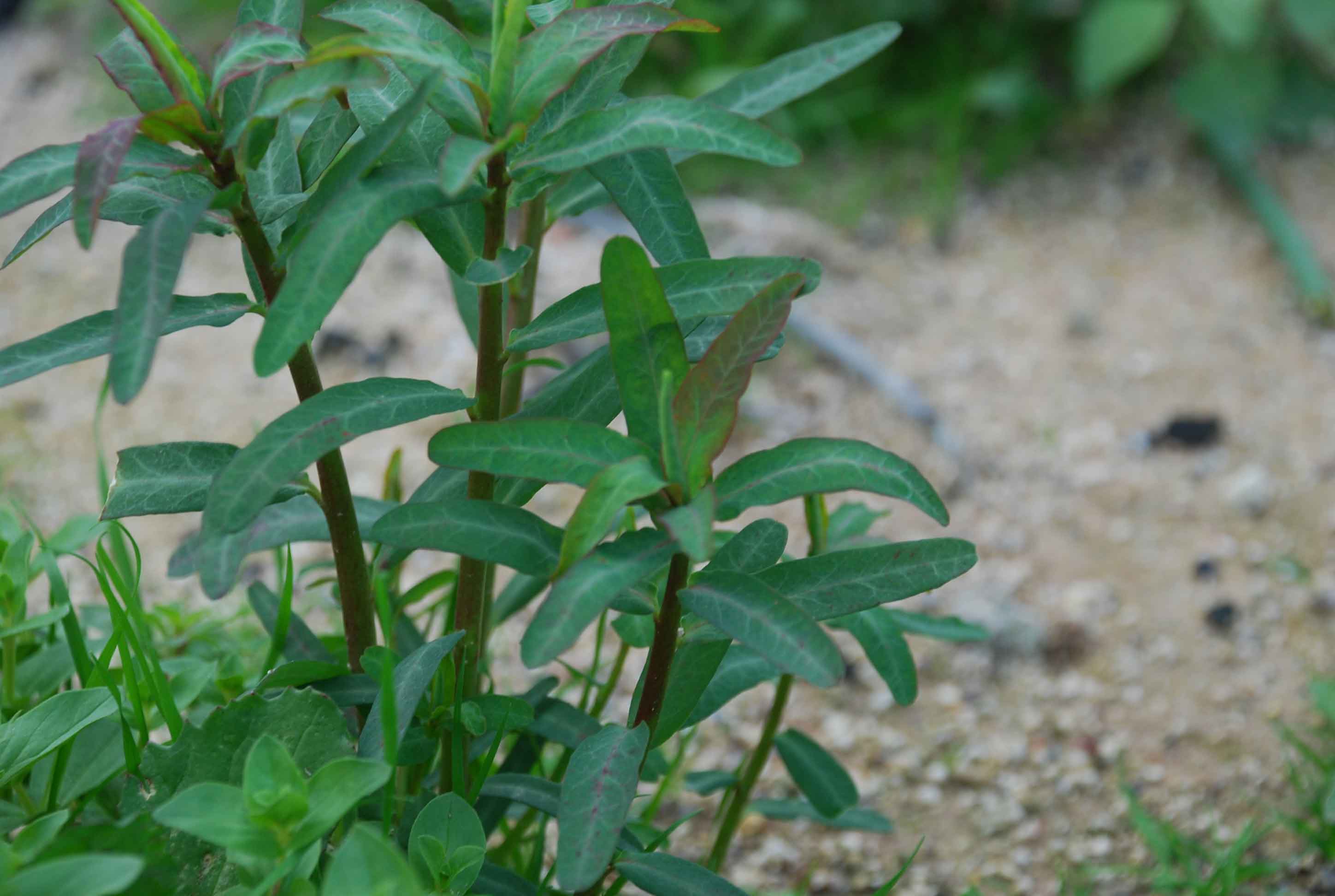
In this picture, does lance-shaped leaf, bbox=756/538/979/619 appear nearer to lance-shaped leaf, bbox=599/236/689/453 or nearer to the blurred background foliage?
lance-shaped leaf, bbox=599/236/689/453

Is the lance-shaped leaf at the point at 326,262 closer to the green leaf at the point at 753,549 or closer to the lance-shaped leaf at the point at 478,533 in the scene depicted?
the lance-shaped leaf at the point at 478,533

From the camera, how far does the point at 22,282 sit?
8.75ft

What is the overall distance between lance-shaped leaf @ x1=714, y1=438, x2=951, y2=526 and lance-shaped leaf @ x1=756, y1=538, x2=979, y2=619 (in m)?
0.04

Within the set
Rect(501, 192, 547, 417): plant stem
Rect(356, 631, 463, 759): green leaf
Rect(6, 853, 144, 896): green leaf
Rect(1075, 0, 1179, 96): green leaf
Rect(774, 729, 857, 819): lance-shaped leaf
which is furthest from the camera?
Rect(1075, 0, 1179, 96): green leaf

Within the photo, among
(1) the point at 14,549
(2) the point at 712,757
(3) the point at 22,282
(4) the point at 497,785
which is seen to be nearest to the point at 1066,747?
(2) the point at 712,757

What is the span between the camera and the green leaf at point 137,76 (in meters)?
0.79

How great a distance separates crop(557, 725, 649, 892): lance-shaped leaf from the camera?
2.52 feet

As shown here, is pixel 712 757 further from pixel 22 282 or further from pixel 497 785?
pixel 22 282

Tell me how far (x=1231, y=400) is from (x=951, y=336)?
0.61m

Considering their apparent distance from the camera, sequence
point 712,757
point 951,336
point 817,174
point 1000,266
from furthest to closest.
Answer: point 817,174
point 1000,266
point 951,336
point 712,757

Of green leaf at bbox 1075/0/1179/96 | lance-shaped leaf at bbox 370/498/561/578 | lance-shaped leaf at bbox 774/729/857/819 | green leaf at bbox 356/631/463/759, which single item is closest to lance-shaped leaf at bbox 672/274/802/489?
lance-shaped leaf at bbox 370/498/561/578

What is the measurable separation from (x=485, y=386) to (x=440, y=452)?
111 mm

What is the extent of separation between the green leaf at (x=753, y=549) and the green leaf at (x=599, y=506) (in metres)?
0.14

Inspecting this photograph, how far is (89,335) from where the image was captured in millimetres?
850
